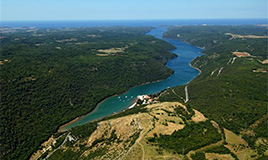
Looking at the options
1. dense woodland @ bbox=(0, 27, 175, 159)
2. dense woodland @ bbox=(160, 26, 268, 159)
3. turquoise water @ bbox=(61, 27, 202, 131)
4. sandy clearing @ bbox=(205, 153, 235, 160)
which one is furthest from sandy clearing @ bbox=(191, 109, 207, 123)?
dense woodland @ bbox=(0, 27, 175, 159)

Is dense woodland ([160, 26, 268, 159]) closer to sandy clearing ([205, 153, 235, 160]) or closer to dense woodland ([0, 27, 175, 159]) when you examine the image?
sandy clearing ([205, 153, 235, 160])

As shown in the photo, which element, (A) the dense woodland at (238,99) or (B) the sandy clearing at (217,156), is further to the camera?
A: (A) the dense woodland at (238,99)

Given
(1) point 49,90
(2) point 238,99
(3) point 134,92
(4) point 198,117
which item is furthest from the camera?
(3) point 134,92

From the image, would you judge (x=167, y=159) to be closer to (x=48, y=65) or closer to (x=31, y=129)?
(x=31, y=129)

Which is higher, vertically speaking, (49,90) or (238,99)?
(238,99)

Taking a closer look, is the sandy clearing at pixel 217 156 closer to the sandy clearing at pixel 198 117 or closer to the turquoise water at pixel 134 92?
the sandy clearing at pixel 198 117

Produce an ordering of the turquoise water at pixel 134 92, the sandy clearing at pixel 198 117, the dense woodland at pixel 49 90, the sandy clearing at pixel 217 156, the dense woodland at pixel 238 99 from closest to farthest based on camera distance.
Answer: the sandy clearing at pixel 217 156 → the sandy clearing at pixel 198 117 → the dense woodland at pixel 238 99 → the dense woodland at pixel 49 90 → the turquoise water at pixel 134 92

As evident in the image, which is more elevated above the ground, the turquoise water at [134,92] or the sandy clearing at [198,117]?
the sandy clearing at [198,117]

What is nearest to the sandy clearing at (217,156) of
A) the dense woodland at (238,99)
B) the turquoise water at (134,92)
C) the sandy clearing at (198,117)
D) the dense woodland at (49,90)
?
the dense woodland at (238,99)

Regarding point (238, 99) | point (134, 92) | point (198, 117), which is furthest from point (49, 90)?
point (238, 99)

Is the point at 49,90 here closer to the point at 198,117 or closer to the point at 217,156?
the point at 198,117

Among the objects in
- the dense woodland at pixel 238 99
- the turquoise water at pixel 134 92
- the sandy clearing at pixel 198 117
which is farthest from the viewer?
the turquoise water at pixel 134 92
